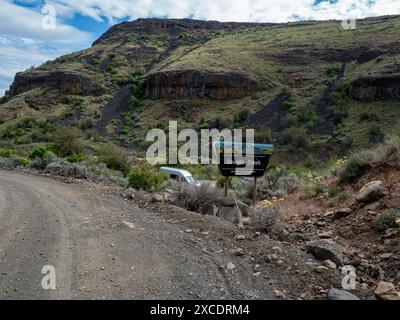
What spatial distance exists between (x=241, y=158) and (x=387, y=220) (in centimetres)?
402

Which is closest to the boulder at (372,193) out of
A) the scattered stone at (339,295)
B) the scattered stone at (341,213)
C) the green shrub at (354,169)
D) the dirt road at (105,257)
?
the scattered stone at (341,213)

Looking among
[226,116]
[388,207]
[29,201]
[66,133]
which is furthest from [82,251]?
[226,116]

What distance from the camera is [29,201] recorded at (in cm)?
881

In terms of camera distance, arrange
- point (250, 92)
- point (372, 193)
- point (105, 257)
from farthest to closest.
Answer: point (250, 92) < point (372, 193) < point (105, 257)

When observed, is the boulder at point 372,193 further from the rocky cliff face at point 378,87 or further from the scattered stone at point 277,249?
the rocky cliff face at point 378,87

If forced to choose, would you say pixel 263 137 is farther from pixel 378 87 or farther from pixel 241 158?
pixel 241 158

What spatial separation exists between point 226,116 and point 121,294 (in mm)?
48089

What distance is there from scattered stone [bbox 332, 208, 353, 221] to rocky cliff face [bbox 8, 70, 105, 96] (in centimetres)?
6361

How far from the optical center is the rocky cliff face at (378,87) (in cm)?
4566

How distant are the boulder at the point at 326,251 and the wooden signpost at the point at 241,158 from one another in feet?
13.5

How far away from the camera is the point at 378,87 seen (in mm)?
46594

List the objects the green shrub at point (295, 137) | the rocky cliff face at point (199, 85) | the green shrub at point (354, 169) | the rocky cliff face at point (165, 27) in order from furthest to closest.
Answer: the rocky cliff face at point (165, 27)
the rocky cliff face at point (199, 85)
the green shrub at point (295, 137)
the green shrub at point (354, 169)

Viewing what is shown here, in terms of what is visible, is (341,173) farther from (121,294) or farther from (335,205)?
(121,294)

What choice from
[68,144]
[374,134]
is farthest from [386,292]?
[374,134]
